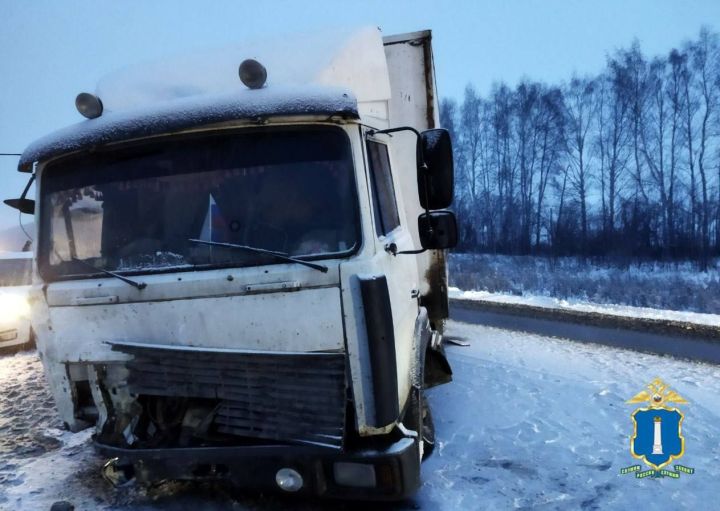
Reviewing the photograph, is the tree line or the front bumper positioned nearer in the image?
the front bumper

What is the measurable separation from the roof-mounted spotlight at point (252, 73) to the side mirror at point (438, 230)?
117cm

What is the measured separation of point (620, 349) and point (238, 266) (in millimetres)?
6578

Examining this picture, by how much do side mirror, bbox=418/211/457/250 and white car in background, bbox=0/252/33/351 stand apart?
24.5ft

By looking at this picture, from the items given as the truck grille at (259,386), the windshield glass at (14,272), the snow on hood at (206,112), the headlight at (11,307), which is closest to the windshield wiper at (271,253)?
the truck grille at (259,386)

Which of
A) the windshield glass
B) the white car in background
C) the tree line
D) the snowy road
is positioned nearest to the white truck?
the snowy road

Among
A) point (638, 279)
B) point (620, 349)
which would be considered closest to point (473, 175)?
point (638, 279)

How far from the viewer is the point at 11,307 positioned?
8.30m

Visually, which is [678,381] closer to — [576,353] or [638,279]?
[576,353]

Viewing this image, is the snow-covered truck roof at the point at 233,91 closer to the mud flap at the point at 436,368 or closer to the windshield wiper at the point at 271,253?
the windshield wiper at the point at 271,253

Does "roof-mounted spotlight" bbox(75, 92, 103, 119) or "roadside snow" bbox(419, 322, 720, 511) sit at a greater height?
"roof-mounted spotlight" bbox(75, 92, 103, 119)

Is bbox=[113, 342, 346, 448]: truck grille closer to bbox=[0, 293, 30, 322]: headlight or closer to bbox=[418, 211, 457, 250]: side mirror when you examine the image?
bbox=[418, 211, 457, 250]: side mirror

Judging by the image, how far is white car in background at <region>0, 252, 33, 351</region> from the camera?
8.15 m

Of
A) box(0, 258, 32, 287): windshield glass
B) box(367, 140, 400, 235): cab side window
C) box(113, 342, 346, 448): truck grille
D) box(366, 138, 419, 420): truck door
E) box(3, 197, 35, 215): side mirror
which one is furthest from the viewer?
box(0, 258, 32, 287): windshield glass

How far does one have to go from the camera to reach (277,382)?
257 cm
